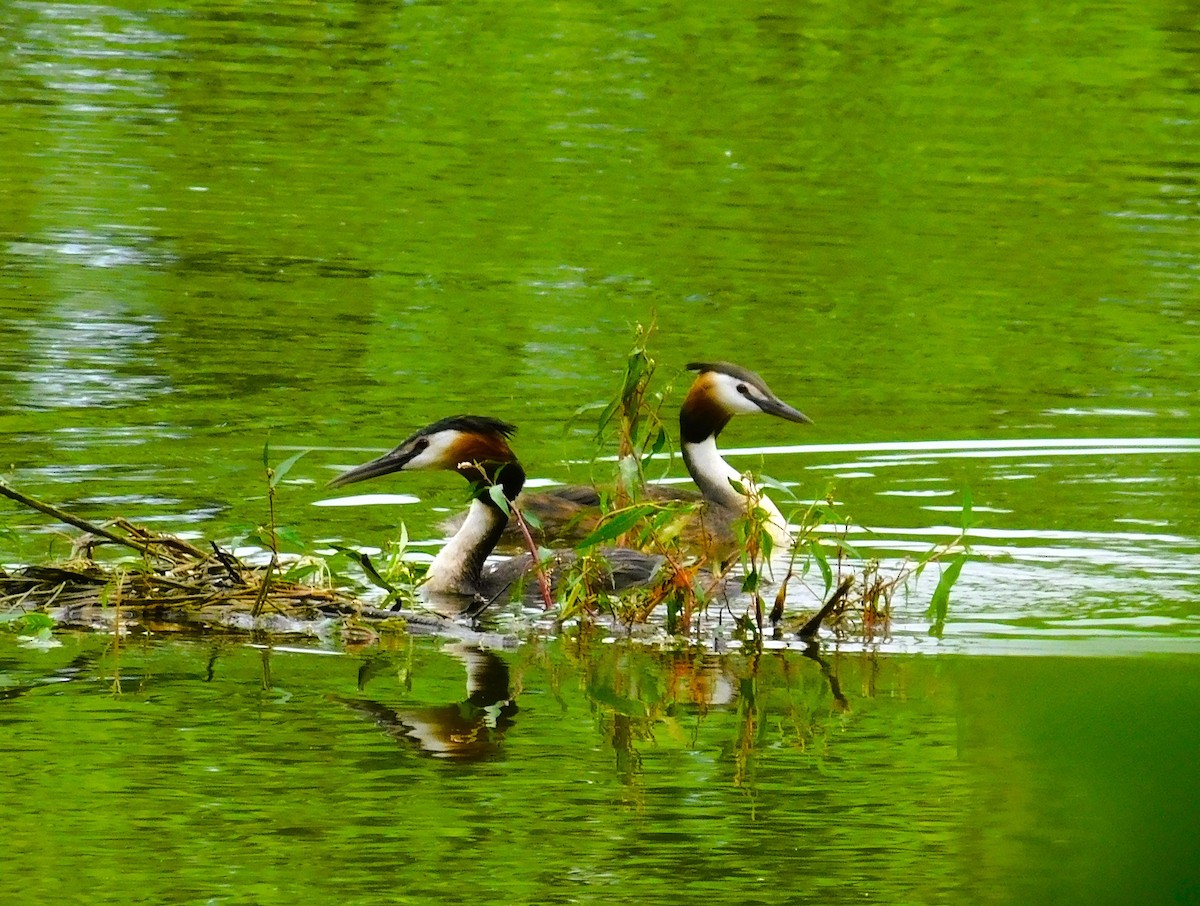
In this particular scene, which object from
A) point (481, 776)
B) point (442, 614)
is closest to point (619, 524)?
point (442, 614)

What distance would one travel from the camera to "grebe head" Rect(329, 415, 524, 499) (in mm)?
8906

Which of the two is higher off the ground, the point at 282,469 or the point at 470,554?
the point at 282,469

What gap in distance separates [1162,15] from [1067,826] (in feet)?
98.6

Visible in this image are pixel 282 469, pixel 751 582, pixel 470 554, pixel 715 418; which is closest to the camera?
pixel 282 469

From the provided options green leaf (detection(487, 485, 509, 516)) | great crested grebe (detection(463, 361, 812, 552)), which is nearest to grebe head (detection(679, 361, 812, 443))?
great crested grebe (detection(463, 361, 812, 552))

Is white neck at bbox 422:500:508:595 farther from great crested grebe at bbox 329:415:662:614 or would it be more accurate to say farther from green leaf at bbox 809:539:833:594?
green leaf at bbox 809:539:833:594

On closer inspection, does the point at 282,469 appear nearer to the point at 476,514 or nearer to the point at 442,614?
the point at 442,614

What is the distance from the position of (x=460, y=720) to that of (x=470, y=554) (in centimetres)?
216

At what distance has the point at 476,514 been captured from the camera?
8828mm

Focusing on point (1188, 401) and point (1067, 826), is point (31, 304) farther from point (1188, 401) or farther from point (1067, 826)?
point (1067, 826)

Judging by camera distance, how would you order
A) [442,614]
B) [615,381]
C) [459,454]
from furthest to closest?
[615,381]
[459,454]
[442,614]


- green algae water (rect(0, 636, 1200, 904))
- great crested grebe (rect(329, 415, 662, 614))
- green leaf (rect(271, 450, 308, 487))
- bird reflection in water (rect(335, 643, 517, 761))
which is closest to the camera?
green algae water (rect(0, 636, 1200, 904))

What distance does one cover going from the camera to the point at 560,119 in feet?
75.7

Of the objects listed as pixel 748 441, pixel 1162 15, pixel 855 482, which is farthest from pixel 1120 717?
pixel 1162 15
